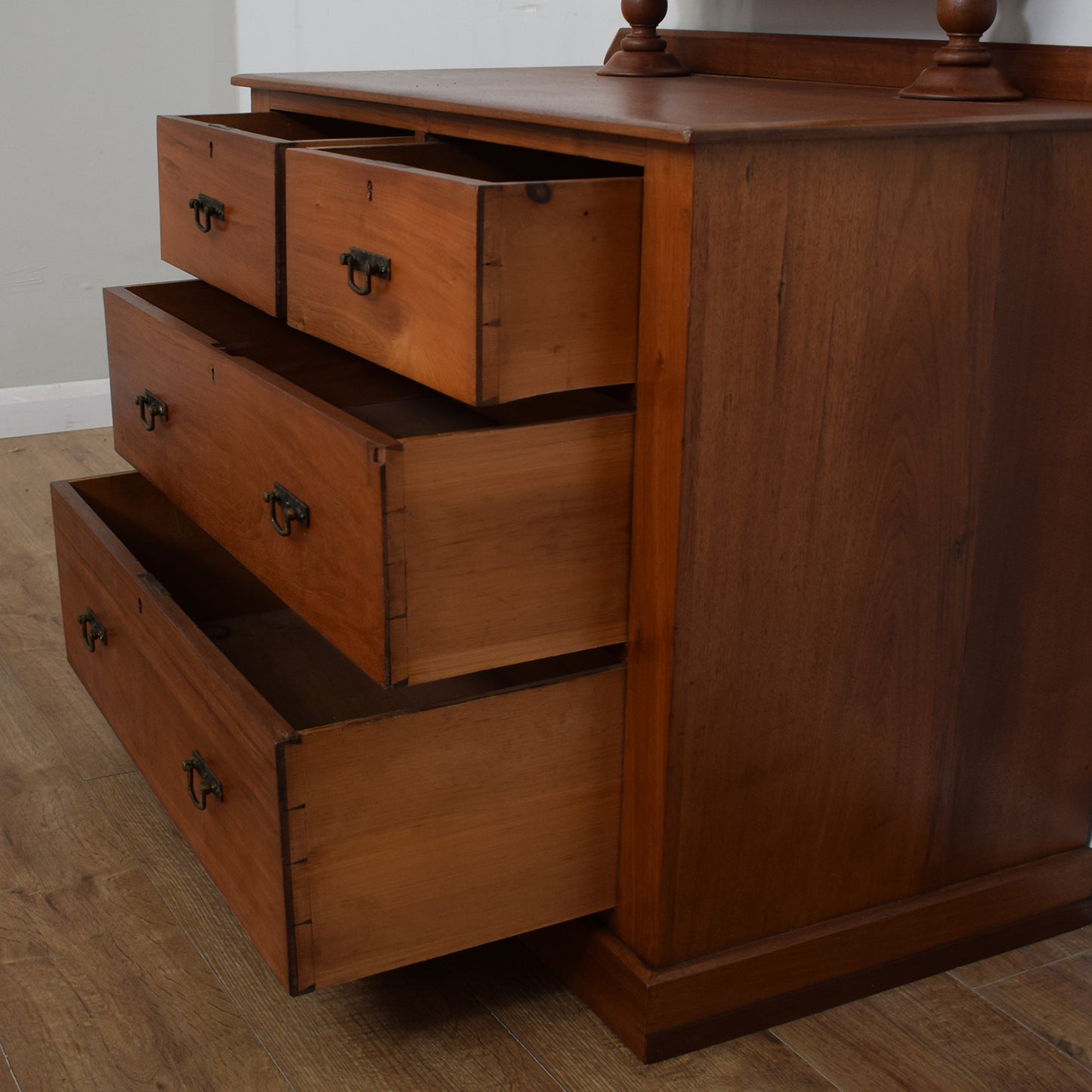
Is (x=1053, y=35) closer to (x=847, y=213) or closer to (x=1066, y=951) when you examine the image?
(x=847, y=213)

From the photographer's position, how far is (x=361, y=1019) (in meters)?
1.20

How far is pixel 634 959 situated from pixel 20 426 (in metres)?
2.19

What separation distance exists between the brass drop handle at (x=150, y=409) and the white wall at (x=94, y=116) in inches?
50.4

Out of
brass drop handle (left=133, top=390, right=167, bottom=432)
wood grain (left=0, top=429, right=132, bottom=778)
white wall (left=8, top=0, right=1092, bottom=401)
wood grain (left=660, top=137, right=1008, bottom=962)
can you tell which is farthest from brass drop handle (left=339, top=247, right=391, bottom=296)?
white wall (left=8, top=0, right=1092, bottom=401)

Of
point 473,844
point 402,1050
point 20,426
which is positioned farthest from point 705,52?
point 20,426

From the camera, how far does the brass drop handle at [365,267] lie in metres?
1.04

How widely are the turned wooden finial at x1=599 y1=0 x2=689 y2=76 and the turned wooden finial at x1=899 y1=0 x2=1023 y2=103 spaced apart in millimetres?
377

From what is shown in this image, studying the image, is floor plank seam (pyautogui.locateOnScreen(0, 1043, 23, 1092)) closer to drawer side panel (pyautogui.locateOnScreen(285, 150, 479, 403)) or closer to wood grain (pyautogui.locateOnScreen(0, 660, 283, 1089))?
wood grain (pyautogui.locateOnScreen(0, 660, 283, 1089))

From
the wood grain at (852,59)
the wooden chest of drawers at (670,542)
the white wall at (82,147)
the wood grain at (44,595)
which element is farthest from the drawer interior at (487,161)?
the white wall at (82,147)

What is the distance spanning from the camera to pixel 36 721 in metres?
1.70

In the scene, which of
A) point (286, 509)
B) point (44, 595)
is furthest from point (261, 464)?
point (44, 595)

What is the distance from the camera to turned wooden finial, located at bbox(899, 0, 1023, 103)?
1154 millimetres

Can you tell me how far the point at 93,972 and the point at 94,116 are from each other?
2148mm

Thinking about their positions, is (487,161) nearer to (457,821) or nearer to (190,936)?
(457,821)
